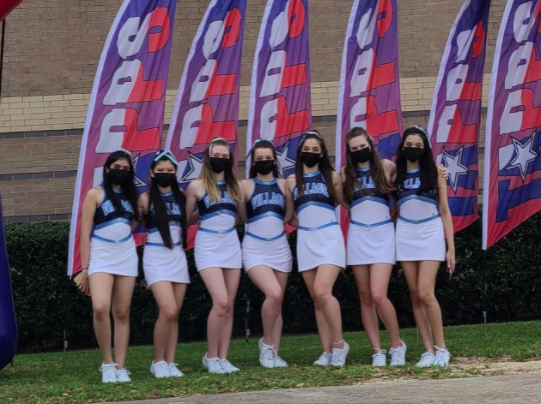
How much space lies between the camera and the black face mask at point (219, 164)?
7.96 metres

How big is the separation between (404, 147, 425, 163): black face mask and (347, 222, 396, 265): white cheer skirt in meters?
0.57

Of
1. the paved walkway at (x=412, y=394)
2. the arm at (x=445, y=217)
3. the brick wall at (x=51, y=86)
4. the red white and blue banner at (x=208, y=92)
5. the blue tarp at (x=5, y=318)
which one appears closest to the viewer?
the paved walkway at (x=412, y=394)

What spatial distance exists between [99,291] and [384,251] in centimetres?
229

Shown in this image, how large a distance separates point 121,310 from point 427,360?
246cm

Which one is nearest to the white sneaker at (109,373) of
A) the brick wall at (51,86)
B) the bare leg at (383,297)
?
the bare leg at (383,297)

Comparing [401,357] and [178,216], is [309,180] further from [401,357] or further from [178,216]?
[401,357]

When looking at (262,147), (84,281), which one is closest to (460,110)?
(262,147)

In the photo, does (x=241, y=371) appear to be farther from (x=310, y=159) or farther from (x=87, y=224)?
(x=310, y=159)

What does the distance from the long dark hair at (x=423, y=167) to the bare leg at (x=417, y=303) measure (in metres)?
0.62

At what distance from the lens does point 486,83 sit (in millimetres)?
13156

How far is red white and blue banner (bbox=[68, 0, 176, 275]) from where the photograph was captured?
859cm

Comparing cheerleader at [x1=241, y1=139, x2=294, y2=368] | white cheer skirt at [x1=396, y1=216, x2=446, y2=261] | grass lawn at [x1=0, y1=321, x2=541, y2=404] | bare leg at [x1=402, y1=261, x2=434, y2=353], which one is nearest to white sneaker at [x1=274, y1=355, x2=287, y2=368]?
cheerleader at [x1=241, y1=139, x2=294, y2=368]

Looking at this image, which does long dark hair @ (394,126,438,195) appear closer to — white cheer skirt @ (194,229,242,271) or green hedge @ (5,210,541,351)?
white cheer skirt @ (194,229,242,271)

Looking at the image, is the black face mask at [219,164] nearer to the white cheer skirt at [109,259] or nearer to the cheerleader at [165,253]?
the cheerleader at [165,253]
